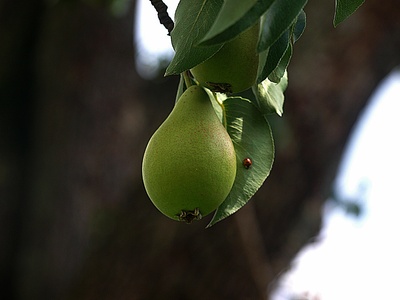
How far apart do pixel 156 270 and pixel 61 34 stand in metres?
1.60

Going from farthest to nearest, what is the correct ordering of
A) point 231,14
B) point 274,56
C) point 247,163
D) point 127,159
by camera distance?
1. point 127,159
2. point 247,163
3. point 274,56
4. point 231,14

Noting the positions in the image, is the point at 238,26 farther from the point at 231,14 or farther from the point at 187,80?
the point at 187,80

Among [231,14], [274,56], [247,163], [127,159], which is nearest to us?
[231,14]

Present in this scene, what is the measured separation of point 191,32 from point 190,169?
16cm

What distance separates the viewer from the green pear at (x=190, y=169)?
776 mm

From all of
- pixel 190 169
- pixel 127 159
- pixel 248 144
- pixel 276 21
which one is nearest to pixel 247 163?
pixel 248 144

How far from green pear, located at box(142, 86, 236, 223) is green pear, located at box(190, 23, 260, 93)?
0.17 feet

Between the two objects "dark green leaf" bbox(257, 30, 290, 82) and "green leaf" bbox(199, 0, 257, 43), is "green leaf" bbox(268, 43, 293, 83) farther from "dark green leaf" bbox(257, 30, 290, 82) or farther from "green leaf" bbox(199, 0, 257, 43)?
"green leaf" bbox(199, 0, 257, 43)

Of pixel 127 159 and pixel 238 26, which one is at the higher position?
pixel 238 26

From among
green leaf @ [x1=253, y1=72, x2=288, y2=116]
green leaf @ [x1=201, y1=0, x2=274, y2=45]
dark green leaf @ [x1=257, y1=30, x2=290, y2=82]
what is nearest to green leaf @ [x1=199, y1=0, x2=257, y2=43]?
green leaf @ [x1=201, y1=0, x2=274, y2=45]

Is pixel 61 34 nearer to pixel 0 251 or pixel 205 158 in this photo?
pixel 0 251

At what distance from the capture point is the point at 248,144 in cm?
90

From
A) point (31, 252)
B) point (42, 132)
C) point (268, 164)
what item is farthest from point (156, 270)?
point (268, 164)

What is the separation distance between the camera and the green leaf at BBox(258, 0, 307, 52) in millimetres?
690
